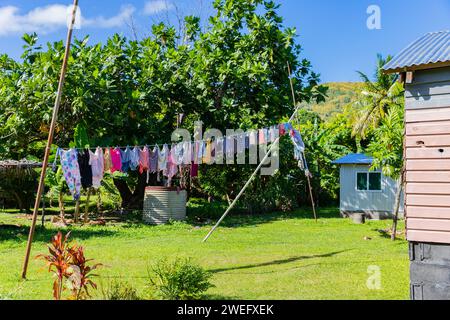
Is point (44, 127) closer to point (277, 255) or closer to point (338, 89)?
point (277, 255)

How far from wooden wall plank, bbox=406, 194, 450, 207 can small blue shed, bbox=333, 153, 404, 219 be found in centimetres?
1334

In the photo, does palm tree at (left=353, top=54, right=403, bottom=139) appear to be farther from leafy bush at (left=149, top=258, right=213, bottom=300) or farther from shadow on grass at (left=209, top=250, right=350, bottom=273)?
leafy bush at (left=149, top=258, right=213, bottom=300)

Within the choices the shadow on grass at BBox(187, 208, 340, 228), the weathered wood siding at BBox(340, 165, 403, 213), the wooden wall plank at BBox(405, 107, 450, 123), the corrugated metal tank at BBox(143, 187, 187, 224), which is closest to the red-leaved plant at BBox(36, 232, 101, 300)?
the wooden wall plank at BBox(405, 107, 450, 123)

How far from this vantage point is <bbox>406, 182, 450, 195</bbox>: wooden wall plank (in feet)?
26.2

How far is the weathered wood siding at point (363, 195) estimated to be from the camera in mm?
21484

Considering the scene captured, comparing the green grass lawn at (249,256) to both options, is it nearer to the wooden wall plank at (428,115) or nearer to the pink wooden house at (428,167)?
the pink wooden house at (428,167)

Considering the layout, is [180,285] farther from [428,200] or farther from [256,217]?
[256,217]

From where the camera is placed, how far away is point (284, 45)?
22172mm

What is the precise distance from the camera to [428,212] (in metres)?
8.13

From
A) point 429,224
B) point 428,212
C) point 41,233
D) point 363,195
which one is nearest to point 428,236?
point 429,224

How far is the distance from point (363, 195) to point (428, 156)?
14.2 metres

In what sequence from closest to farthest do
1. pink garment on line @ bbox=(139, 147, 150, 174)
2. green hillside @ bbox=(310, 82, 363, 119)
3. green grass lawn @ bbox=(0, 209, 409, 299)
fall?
green grass lawn @ bbox=(0, 209, 409, 299) → pink garment on line @ bbox=(139, 147, 150, 174) → green hillside @ bbox=(310, 82, 363, 119)
